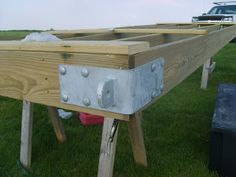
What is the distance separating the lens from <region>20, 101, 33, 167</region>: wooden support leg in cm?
274

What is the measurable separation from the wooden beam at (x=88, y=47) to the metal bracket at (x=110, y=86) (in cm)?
5

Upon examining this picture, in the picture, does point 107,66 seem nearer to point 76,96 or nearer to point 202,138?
point 76,96

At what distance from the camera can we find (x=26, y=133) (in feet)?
9.28

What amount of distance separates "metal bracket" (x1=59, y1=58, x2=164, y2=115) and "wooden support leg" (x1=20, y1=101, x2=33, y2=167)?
5.67 feet

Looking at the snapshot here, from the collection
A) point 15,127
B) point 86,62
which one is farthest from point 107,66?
point 15,127

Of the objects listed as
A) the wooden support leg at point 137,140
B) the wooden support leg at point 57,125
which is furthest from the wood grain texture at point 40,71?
the wooden support leg at point 57,125

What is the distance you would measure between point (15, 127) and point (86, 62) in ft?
10.3

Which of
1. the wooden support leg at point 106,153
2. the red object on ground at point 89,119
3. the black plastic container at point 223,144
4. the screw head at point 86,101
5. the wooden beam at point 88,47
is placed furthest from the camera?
the red object on ground at point 89,119

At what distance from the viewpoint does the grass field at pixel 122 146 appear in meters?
2.87

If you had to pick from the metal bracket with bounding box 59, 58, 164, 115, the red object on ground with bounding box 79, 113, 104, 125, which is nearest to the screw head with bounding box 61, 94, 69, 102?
the metal bracket with bounding box 59, 58, 164, 115

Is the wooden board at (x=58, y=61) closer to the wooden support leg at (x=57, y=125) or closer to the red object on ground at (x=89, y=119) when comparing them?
the wooden support leg at (x=57, y=125)

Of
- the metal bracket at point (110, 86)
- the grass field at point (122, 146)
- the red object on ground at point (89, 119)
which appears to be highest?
the metal bracket at point (110, 86)

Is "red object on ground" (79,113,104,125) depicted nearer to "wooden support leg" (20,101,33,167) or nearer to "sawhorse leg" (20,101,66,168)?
"sawhorse leg" (20,101,66,168)

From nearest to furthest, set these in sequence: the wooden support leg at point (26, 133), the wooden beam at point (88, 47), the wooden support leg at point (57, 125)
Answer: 1. the wooden beam at point (88, 47)
2. the wooden support leg at point (26, 133)
3. the wooden support leg at point (57, 125)
